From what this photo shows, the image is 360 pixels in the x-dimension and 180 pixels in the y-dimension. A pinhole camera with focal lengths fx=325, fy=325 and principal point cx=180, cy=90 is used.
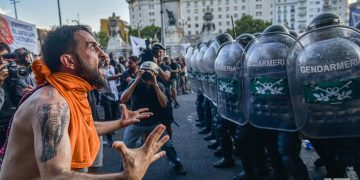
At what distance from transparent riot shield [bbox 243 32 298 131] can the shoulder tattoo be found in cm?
206

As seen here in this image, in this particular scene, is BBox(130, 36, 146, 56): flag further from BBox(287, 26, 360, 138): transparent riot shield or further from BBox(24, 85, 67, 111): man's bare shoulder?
BBox(24, 85, 67, 111): man's bare shoulder

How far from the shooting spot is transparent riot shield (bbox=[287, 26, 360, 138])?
251cm

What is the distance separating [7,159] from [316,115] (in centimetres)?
230

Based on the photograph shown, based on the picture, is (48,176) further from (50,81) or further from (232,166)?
(232,166)

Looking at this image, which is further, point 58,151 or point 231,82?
point 231,82

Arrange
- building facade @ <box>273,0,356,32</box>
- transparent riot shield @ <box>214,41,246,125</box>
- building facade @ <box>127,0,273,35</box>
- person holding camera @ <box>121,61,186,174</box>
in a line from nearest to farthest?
transparent riot shield @ <box>214,41,246,125</box>, person holding camera @ <box>121,61,186,174</box>, building facade @ <box>273,0,356,32</box>, building facade @ <box>127,0,273,35</box>

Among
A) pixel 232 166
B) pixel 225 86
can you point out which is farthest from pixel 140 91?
pixel 232 166

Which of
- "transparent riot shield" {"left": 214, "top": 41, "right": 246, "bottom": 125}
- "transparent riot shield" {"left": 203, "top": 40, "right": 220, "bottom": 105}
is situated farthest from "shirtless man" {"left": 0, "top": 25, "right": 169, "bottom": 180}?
"transparent riot shield" {"left": 203, "top": 40, "right": 220, "bottom": 105}

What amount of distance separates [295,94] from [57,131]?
2.10 meters

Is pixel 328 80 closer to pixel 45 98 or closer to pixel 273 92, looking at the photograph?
pixel 273 92

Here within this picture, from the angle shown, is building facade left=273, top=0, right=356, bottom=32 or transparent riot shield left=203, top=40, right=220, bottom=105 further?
building facade left=273, top=0, right=356, bottom=32

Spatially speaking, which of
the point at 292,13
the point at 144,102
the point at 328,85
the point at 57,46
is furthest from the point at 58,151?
the point at 292,13

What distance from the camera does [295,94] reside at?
288cm

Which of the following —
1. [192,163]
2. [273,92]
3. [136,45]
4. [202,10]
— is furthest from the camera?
[202,10]
